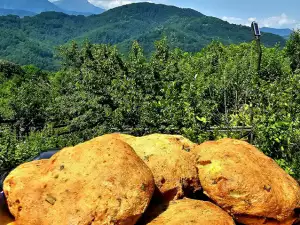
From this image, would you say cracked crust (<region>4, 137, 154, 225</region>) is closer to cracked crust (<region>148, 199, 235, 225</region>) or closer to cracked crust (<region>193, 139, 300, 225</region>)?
cracked crust (<region>148, 199, 235, 225</region>)

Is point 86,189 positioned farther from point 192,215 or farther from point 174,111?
point 174,111

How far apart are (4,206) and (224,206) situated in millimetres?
2924

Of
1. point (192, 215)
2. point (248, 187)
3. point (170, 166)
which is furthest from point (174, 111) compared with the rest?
point (192, 215)

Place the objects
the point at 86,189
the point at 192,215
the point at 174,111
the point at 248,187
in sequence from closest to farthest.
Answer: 1. the point at 86,189
2. the point at 192,215
3. the point at 248,187
4. the point at 174,111

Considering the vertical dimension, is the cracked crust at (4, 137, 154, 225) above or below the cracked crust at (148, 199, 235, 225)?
above

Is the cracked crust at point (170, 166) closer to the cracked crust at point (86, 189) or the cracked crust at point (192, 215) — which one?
the cracked crust at point (192, 215)

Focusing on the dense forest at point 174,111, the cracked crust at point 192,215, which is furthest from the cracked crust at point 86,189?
the dense forest at point 174,111

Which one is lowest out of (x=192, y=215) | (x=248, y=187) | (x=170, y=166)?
(x=192, y=215)

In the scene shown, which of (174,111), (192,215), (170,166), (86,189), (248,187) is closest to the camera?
(86,189)

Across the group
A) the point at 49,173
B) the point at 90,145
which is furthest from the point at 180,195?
the point at 49,173

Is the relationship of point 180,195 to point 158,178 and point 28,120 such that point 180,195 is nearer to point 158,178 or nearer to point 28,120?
point 158,178

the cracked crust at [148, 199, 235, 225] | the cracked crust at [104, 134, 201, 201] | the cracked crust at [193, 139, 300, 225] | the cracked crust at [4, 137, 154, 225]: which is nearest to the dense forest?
the cracked crust at [193, 139, 300, 225]

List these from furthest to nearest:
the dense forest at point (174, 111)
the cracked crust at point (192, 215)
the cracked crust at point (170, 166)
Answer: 1. the dense forest at point (174, 111)
2. the cracked crust at point (170, 166)
3. the cracked crust at point (192, 215)

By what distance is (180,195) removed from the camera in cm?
523
